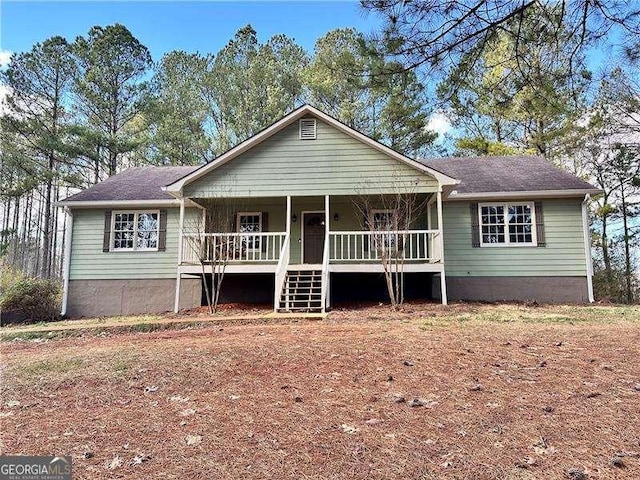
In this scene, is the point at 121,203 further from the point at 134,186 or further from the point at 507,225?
the point at 507,225

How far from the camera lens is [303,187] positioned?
39.0 feet

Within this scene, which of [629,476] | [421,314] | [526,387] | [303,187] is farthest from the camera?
[303,187]

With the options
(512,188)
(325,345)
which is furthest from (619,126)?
(325,345)

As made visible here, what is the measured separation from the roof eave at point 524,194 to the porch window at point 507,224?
32 cm

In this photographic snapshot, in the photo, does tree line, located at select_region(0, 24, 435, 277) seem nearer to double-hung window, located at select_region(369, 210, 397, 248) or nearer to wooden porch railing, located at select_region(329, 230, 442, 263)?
wooden porch railing, located at select_region(329, 230, 442, 263)

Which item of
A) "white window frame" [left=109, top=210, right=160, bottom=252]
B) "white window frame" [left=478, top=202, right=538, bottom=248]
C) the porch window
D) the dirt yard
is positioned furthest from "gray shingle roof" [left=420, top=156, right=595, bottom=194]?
"white window frame" [left=109, top=210, right=160, bottom=252]

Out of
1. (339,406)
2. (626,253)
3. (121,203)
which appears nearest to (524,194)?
(339,406)

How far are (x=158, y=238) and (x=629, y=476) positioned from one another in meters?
12.6

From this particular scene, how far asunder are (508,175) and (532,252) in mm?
2682

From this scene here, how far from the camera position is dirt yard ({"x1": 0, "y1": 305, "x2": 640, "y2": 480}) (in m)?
2.87

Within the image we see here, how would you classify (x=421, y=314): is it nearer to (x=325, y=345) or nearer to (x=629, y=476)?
(x=325, y=345)

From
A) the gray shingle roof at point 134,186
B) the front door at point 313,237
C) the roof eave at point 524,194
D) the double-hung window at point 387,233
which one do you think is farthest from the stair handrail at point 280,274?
the roof eave at point 524,194

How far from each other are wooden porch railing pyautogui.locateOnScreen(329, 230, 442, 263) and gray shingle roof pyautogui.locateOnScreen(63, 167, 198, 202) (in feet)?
18.1

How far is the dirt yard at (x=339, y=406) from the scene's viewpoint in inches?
113
